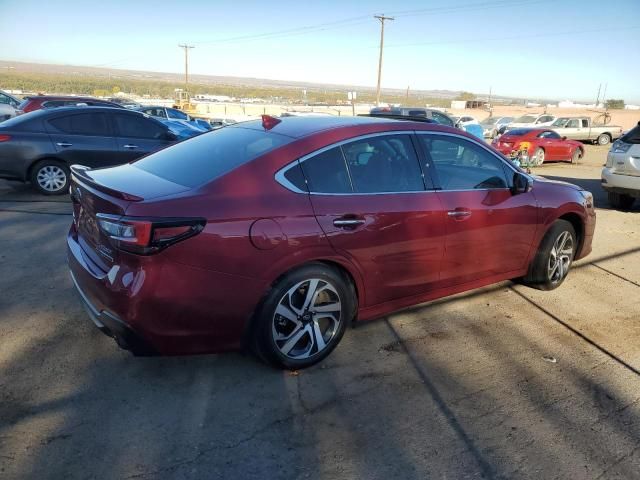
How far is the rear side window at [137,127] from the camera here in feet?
27.9

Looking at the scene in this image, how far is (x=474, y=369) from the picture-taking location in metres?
3.37

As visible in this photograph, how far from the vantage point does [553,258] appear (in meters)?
4.70

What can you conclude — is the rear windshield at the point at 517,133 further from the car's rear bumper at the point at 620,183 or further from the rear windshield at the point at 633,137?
the rear windshield at the point at 633,137

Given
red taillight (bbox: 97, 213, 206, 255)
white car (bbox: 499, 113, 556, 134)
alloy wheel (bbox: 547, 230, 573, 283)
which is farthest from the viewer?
white car (bbox: 499, 113, 556, 134)

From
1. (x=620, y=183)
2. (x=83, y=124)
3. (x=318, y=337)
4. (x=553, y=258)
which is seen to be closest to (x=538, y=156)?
(x=620, y=183)

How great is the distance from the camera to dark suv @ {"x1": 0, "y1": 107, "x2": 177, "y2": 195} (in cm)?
770

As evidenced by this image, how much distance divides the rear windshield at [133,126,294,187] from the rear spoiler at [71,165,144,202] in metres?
0.33

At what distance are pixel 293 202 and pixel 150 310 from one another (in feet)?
3.35

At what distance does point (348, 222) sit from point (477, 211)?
1282 mm

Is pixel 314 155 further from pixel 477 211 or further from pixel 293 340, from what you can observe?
pixel 477 211

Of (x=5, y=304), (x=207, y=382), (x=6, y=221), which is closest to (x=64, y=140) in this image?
(x=6, y=221)

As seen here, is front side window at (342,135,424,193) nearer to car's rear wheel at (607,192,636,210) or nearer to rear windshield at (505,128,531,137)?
car's rear wheel at (607,192,636,210)

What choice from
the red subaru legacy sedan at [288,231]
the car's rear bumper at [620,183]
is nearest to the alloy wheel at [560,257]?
the red subaru legacy sedan at [288,231]

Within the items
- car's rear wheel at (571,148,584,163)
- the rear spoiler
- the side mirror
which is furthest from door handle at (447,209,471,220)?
car's rear wheel at (571,148,584,163)
